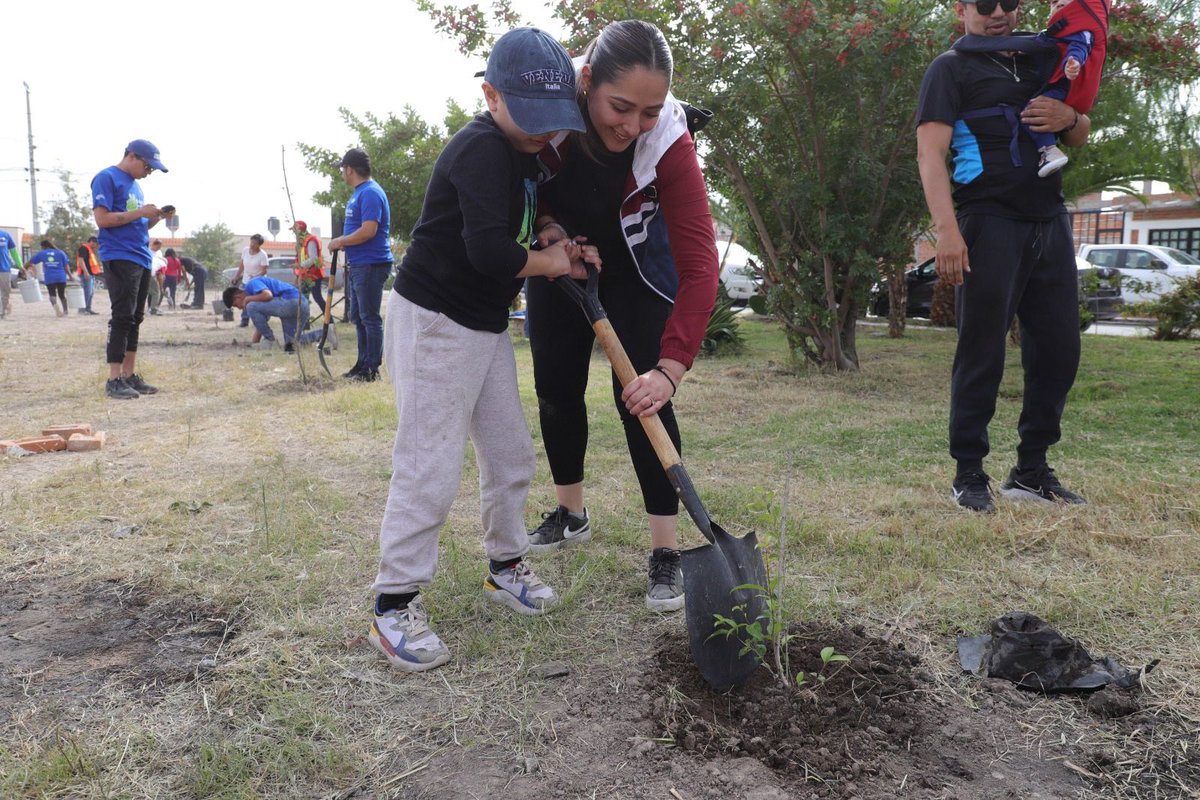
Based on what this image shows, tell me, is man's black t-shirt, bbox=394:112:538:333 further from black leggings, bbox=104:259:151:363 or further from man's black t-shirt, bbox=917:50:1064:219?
black leggings, bbox=104:259:151:363

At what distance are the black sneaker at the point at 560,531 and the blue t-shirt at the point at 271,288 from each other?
26.2 ft

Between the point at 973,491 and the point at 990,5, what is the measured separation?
1.88m

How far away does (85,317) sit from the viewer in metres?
17.5

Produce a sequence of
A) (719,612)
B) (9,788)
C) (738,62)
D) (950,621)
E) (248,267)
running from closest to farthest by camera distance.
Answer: (9,788) → (719,612) → (950,621) → (738,62) → (248,267)

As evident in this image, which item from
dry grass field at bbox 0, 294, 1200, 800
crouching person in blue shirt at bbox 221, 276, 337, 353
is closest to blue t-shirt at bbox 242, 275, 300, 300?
crouching person in blue shirt at bbox 221, 276, 337, 353

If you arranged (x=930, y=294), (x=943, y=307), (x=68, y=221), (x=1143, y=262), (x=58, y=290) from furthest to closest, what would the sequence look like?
(x=68, y=221) → (x=1143, y=262) → (x=930, y=294) → (x=58, y=290) → (x=943, y=307)

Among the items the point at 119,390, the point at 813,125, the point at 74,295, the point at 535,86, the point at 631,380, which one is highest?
the point at 813,125

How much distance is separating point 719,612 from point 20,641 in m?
2.02

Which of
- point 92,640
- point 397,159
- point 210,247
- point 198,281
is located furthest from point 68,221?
point 92,640

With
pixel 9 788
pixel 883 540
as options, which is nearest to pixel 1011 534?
pixel 883 540

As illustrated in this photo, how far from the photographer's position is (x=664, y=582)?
270 cm

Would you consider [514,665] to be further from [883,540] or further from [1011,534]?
[1011,534]

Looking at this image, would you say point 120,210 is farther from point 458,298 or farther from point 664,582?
point 664,582

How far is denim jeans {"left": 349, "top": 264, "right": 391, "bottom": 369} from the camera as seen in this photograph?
24.6 ft
